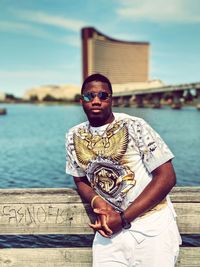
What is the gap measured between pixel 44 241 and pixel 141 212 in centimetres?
612

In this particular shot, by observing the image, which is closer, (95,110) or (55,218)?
(95,110)

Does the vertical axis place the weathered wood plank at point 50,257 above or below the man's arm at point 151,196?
below

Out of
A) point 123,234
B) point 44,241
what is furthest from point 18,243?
point 123,234

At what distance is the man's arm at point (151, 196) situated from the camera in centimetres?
282

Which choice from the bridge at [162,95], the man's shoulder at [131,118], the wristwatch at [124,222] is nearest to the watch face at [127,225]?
the wristwatch at [124,222]

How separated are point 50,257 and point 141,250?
91 centimetres

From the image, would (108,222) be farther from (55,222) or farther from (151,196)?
(55,222)

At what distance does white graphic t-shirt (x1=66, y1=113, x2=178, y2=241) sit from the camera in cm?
288

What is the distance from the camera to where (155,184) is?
9.25ft

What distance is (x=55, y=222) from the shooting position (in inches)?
131

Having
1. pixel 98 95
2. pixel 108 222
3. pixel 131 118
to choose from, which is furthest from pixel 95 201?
pixel 98 95

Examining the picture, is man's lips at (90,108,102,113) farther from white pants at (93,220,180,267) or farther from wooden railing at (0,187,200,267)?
white pants at (93,220,180,267)

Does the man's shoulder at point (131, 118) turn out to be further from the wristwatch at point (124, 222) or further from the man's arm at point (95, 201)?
the wristwatch at point (124, 222)

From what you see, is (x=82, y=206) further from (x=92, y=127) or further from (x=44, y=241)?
(x=44, y=241)
